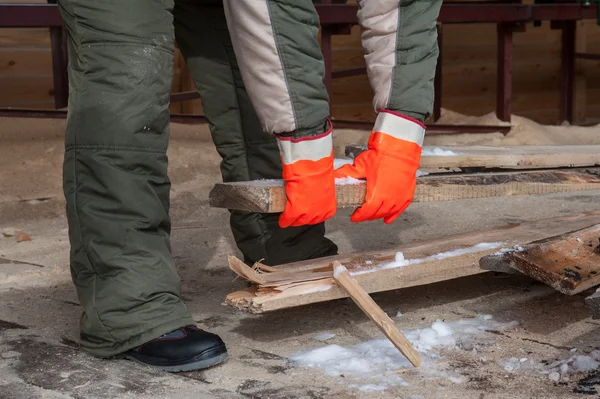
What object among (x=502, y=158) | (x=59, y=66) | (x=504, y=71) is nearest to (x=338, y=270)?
(x=502, y=158)

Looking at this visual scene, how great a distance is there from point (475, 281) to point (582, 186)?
43cm

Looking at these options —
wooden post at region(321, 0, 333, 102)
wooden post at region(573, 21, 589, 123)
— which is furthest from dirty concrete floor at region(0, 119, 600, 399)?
wooden post at region(573, 21, 589, 123)

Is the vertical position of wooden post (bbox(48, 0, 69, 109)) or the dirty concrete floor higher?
wooden post (bbox(48, 0, 69, 109))

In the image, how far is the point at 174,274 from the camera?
2268 millimetres

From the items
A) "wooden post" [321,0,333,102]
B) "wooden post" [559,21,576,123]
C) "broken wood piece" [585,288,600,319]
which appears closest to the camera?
"broken wood piece" [585,288,600,319]

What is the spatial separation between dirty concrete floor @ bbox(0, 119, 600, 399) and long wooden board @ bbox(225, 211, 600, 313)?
0.44 feet

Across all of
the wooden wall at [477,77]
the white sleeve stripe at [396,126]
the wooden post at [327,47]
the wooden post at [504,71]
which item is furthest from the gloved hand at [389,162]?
the wooden wall at [477,77]

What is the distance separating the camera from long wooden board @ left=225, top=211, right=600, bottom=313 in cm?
228

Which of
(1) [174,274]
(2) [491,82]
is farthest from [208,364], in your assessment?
(2) [491,82]

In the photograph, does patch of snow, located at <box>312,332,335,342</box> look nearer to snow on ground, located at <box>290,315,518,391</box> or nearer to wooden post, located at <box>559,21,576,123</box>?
snow on ground, located at <box>290,315,518,391</box>

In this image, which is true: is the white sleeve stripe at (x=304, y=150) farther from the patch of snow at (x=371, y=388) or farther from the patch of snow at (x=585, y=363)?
the patch of snow at (x=585, y=363)

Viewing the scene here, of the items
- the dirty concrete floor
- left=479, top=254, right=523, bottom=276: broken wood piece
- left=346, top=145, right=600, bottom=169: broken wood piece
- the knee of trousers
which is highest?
the knee of trousers

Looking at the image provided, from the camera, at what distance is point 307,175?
216cm

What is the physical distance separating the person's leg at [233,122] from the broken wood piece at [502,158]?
0.29 metres
